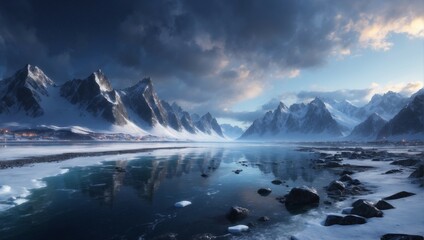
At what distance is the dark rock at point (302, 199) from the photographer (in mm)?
25400

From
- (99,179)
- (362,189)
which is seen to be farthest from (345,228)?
(99,179)

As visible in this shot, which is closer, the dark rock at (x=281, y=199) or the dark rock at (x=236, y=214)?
the dark rock at (x=236, y=214)

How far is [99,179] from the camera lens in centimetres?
3972

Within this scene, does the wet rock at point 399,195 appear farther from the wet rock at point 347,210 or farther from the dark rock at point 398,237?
the dark rock at point 398,237

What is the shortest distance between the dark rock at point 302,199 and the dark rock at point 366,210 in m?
4.89

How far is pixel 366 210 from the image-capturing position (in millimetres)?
19797

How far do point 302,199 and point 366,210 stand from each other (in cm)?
657

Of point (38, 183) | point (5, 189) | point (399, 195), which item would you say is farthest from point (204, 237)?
point (38, 183)

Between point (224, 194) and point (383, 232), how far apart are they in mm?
17072

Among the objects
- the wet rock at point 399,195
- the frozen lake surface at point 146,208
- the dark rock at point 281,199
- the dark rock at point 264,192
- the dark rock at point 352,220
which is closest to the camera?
the dark rock at point 352,220

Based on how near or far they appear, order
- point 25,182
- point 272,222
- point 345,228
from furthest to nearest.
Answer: point 25,182, point 272,222, point 345,228

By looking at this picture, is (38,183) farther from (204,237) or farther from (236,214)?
(204,237)

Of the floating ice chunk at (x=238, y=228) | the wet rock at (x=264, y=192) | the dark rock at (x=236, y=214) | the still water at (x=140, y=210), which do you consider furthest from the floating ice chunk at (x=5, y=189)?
the wet rock at (x=264, y=192)

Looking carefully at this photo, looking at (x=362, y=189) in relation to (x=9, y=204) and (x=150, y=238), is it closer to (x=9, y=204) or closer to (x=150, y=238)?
(x=150, y=238)
